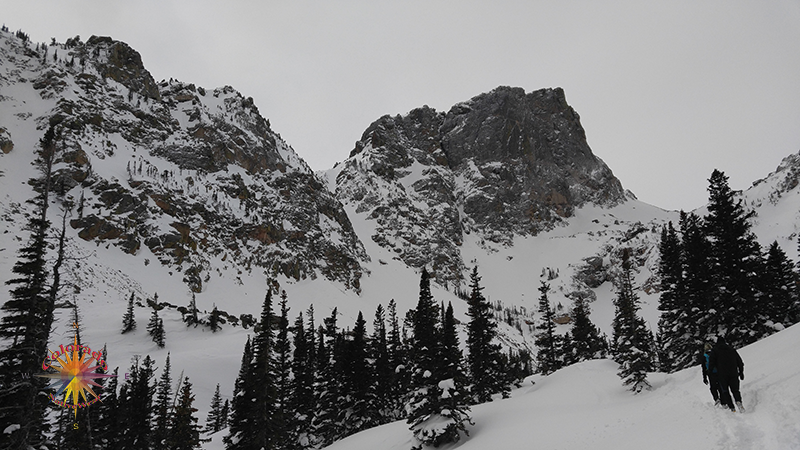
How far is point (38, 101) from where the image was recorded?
122625 mm

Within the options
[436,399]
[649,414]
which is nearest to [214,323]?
[436,399]

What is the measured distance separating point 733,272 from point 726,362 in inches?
682

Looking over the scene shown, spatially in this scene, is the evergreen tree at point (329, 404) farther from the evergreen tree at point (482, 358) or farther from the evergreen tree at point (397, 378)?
the evergreen tree at point (482, 358)

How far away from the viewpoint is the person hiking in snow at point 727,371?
1062 cm

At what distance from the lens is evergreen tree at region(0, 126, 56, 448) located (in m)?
14.4

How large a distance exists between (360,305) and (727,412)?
125492 mm

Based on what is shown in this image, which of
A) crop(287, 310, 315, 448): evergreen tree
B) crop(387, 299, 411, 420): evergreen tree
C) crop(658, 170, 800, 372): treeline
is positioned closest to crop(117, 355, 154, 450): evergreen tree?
crop(287, 310, 315, 448): evergreen tree

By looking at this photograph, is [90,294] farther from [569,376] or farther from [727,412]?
[727,412]

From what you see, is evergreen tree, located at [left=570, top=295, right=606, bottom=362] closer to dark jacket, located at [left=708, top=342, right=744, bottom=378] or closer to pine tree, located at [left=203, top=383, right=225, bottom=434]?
dark jacket, located at [left=708, top=342, right=744, bottom=378]

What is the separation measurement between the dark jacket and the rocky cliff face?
10632 cm

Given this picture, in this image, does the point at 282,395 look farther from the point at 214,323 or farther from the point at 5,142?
the point at 5,142

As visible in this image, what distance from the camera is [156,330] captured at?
68.6m

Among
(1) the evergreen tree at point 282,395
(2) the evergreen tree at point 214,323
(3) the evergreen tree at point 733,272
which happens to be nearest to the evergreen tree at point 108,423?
(1) the evergreen tree at point 282,395

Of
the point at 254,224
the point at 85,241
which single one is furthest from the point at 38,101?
the point at 254,224
